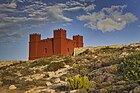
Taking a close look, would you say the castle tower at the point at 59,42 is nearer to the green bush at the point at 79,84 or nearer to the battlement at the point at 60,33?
the battlement at the point at 60,33

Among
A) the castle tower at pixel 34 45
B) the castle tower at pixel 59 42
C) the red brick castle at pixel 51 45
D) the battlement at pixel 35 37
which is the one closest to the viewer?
the castle tower at pixel 59 42

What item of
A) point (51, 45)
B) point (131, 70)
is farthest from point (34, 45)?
point (131, 70)

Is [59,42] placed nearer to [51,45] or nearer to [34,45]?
[51,45]

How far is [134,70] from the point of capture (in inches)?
549

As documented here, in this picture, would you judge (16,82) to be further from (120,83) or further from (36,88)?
(120,83)

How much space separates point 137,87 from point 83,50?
95.2 ft

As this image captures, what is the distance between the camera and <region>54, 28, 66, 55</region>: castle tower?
1772 inches

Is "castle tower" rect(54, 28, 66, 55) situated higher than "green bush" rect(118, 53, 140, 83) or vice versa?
"castle tower" rect(54, 28, 66, 55)

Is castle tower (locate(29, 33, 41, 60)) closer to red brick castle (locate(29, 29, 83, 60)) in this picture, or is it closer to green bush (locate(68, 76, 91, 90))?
red brick castle (locate(29, 29, 83, 60))

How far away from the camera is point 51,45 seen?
4572cm

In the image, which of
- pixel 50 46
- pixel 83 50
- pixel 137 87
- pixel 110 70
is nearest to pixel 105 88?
pixel 137 87

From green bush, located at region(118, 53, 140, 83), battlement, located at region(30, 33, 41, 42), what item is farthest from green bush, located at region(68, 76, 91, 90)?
battlement, located at region(30, 33, 41, 42)

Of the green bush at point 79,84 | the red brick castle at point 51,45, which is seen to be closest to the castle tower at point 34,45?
the red brick castle at point 51,45

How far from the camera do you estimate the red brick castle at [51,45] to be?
4528 cm
